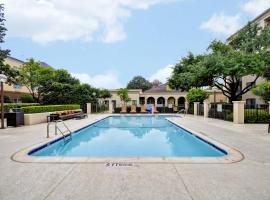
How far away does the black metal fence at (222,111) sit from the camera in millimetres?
18770

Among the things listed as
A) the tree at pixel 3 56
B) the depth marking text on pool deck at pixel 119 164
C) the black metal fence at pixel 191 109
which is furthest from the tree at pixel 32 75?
the depth marking text on pool deck at pixel 119 164

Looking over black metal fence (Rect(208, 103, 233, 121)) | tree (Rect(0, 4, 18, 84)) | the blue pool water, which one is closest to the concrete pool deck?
the blue pool water

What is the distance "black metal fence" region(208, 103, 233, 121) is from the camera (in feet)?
61.6

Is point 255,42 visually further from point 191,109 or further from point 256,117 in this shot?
point 256,117

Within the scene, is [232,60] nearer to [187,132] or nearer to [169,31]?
[169,31]

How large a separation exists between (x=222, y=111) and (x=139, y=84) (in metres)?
60.4

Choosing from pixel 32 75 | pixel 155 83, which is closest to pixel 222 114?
pixel 32 75

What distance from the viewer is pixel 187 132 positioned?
1288 centimetres

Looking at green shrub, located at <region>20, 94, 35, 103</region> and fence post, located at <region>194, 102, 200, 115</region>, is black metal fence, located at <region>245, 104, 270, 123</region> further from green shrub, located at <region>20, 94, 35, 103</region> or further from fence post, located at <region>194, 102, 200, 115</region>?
green shrub, located at <region>20, 94, 35, 103</region>

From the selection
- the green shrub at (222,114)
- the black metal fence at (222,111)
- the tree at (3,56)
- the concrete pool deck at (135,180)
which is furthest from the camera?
the tree at (3,56)

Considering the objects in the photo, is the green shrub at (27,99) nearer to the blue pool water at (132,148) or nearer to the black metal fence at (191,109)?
the black metal fence at (191,109)

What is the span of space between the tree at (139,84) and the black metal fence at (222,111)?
56.4 meters

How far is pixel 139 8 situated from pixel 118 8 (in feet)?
6.34

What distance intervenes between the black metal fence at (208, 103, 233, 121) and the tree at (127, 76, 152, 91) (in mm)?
56425
